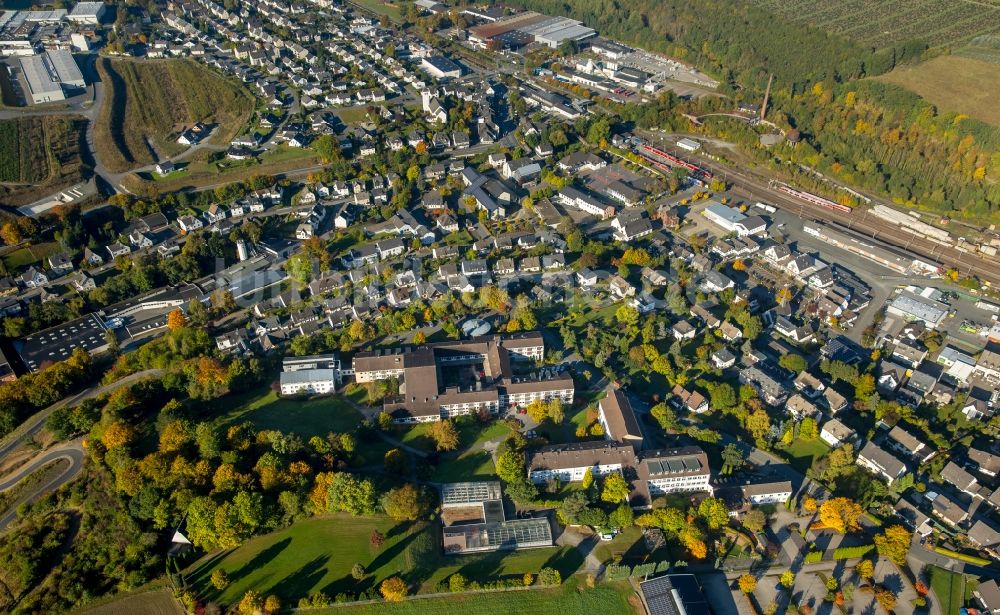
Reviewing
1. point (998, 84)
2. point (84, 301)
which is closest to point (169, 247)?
point (84, 301)

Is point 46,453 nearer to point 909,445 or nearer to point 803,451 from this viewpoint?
point 803,451

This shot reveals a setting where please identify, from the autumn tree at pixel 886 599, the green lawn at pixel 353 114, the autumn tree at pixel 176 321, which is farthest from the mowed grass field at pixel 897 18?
the autumn tree at pixel 176 321

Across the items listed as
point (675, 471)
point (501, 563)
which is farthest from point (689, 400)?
point (501, 563)

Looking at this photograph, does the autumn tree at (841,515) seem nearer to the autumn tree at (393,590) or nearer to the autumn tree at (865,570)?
the autumn tree at (865,570)

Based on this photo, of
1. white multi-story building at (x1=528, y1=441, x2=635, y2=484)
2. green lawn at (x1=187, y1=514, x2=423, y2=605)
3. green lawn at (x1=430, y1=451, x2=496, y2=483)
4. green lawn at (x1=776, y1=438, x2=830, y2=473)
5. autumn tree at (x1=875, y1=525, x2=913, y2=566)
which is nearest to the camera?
green lawn at (x1=187, y1=514, x2=423, y2=605)

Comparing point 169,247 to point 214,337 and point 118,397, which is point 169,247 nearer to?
point 214,337

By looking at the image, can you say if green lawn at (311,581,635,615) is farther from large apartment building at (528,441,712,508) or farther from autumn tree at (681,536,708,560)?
large apartment building at (528,441,712,508)

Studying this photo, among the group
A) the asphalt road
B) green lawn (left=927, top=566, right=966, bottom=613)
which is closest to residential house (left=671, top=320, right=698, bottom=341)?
green lawn (left=927, top=566, right=966, bottom=613)
